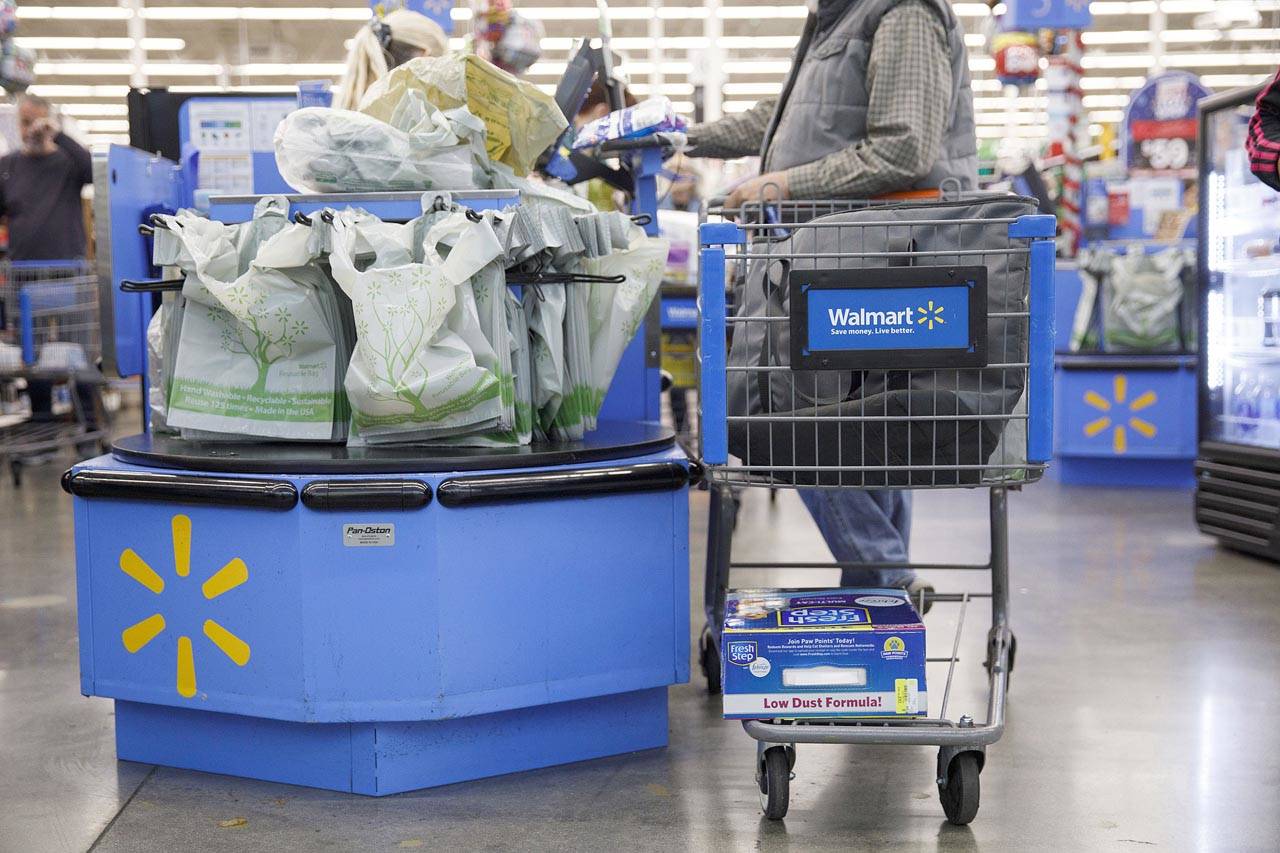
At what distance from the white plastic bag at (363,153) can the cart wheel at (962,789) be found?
1.37 m

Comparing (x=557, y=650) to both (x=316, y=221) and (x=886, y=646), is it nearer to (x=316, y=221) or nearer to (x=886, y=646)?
(x=886, y=646)

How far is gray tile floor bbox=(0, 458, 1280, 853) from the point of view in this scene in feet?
7.13

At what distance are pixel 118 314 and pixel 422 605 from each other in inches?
47.9

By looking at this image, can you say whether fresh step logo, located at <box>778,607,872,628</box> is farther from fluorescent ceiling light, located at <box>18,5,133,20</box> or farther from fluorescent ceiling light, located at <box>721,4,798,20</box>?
fluorescent ceiling light, located at <box>18,5,133,20</box>

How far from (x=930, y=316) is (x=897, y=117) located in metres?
0.84

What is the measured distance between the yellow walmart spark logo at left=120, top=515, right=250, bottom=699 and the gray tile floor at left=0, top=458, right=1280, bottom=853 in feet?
0.75

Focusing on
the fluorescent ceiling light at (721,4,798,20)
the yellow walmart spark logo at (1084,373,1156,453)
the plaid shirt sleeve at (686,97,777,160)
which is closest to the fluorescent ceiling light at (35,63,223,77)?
the fluorescent ceiling light at (721,4,798,20)

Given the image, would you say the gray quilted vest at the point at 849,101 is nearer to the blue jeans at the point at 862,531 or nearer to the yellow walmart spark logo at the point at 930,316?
the blue jeans at the point at 862,531

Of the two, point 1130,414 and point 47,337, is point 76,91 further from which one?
point 1130,414

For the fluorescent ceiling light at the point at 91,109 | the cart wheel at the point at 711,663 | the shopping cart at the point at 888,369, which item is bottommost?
the cart wheel at the point at 711,663

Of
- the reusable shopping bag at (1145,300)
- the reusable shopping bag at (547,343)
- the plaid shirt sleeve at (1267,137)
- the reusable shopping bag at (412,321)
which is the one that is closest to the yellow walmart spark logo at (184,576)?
the reusable shopping bag at (412,321)

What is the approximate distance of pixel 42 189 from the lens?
7629 mm

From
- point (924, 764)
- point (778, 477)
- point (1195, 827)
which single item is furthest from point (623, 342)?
point (1195, 827)

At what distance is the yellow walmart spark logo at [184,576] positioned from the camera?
2.37 m
